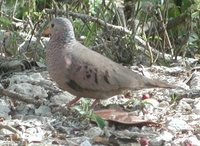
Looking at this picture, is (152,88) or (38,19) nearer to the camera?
(152,88)

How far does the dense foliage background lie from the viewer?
690 cm

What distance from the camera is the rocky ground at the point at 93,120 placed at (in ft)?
16.7

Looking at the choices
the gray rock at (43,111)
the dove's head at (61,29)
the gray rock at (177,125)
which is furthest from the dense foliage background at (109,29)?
the gray rock at (177,125)

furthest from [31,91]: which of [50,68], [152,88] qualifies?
[152,88]

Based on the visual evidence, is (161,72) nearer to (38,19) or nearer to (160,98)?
(160,98)

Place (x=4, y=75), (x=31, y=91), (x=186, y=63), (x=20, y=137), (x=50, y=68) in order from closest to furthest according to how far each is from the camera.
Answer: (x=20, y=137), (x=50, y=68), (x=31, y=91), (x=4, y=75), (x=186, y=63)

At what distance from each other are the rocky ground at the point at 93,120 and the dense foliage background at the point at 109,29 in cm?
69

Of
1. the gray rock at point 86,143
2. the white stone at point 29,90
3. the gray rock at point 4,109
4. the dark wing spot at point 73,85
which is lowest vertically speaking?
the gray rock at point 86,143

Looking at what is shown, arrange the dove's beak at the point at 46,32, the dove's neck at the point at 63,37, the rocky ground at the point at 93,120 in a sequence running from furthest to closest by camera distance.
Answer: the dove's beak at the point at 46,32, the dove's neck at the point at 63,37, the rocky ground at the point at 93,120

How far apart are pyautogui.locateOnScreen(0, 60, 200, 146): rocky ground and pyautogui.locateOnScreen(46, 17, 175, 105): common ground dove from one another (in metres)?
0.13

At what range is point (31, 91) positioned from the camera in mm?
5980

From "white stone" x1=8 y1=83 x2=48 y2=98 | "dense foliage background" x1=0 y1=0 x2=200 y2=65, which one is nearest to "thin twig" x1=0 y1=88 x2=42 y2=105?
"white stone" x1=8 y1=83 x2=48 y2=98

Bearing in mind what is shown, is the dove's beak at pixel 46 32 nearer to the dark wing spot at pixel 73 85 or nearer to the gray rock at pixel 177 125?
the dark wing spot at pixel 73 85

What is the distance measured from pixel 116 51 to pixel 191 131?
1.88 m
